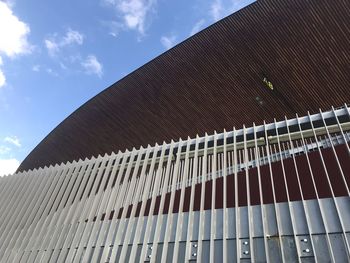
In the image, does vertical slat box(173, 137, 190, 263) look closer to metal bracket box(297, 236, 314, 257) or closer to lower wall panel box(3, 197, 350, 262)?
lower wall panel box(3, 197, 350, 262)

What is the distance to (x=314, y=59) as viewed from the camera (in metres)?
9.86

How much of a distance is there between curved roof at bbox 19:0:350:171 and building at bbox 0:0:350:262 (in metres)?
0.05

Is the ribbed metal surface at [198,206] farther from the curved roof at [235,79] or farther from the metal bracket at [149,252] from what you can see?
the curved roof at [235,79]

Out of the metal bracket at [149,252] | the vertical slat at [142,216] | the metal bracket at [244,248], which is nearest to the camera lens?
the metal bracket at [244,248]

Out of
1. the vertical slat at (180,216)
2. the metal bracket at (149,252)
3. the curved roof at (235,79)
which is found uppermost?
the curved roof at (235,79)

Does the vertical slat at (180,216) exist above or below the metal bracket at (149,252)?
above

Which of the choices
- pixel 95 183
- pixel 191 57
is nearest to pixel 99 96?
pixel 191 57

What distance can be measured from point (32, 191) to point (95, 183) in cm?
146

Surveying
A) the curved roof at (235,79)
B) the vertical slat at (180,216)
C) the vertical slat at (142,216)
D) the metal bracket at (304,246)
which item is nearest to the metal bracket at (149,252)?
the vertical slat at (142,216)

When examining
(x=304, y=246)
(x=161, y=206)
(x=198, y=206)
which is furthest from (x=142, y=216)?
(x=304, y=246)

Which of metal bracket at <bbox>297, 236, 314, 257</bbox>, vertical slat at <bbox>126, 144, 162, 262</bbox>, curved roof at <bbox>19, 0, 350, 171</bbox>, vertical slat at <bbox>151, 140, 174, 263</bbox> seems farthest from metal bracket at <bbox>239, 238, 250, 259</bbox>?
curved roof at <bbox>19, 0, 350, 171</bbox>

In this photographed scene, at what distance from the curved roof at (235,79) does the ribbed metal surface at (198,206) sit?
225 inches

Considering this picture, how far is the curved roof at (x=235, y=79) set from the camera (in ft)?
30.1

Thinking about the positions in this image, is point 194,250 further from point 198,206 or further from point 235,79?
point 235,79
